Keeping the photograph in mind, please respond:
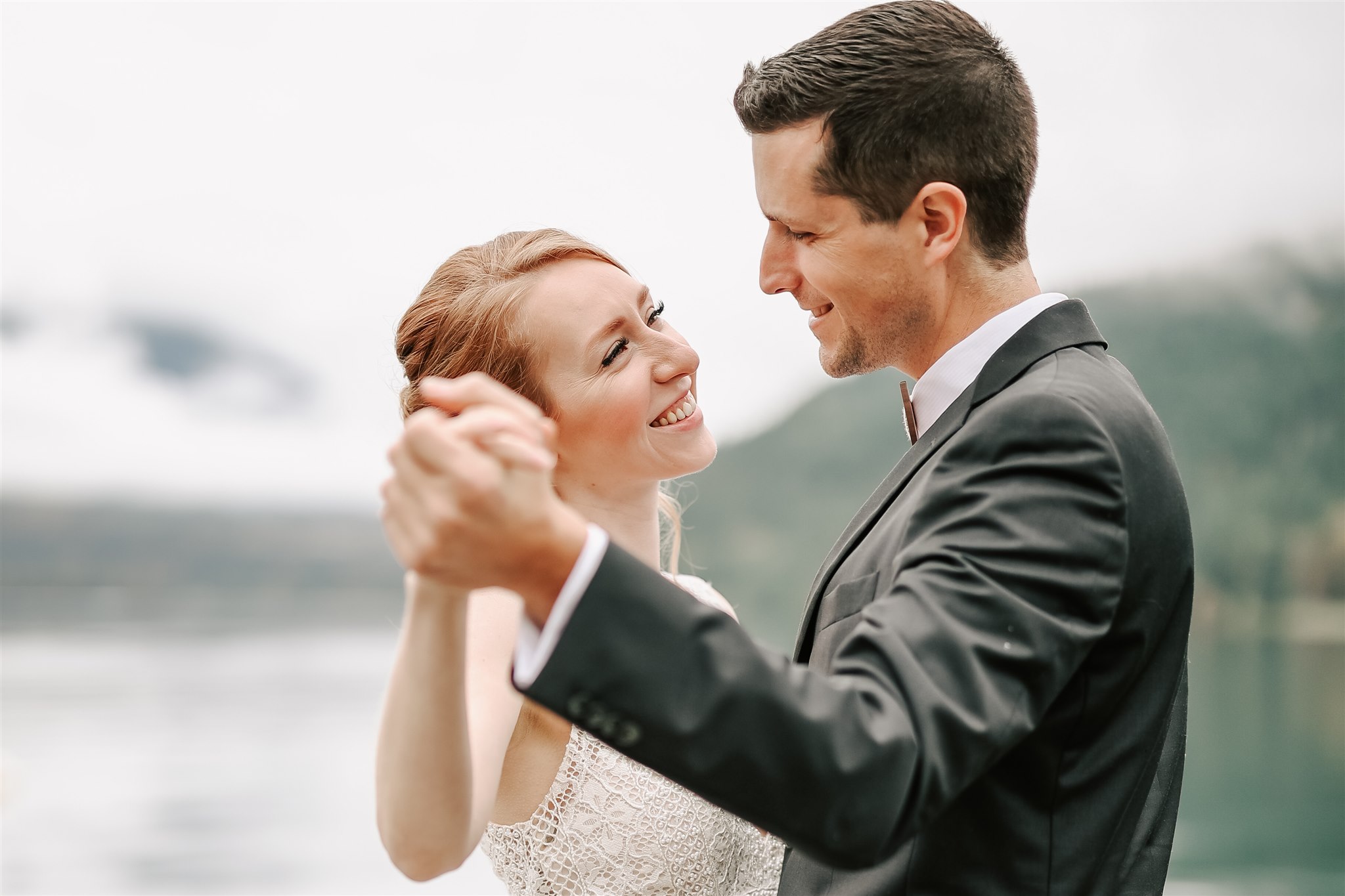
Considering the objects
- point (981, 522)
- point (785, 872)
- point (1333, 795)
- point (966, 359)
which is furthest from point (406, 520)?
point (1333, 795)

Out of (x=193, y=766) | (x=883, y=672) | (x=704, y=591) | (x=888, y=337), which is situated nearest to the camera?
(x=883, y=672)

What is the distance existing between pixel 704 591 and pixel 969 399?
39.4 inches

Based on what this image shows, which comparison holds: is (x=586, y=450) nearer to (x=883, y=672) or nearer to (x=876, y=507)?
(x=876, y=507)

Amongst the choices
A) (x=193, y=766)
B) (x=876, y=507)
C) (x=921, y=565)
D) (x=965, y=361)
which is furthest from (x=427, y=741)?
(x=193, y=766)

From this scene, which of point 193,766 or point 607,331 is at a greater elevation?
point 607,331

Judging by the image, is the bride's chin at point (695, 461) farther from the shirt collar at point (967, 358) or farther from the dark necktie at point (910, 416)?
the shirt collar at point (967, 358)

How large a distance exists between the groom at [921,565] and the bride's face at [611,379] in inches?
12.0

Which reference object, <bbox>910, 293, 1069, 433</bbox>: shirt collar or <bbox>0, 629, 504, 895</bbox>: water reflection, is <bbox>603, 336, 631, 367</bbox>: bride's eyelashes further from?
<bbox>0, 629, 504, 895</bbox>: water reflection

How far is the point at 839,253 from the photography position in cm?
155

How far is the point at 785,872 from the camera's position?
4.45ft

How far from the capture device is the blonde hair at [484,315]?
1883 millimetres

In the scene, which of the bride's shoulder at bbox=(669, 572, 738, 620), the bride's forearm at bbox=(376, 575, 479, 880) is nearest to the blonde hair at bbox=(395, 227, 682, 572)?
the bride's shoulder at bbox=(669, 572, 738, 620)

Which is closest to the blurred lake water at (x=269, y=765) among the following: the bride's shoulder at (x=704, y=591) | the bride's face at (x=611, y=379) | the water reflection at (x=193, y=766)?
the water reflection at (x=193, y=766)

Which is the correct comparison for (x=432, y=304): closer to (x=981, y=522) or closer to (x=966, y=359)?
(x=966, y=359)
